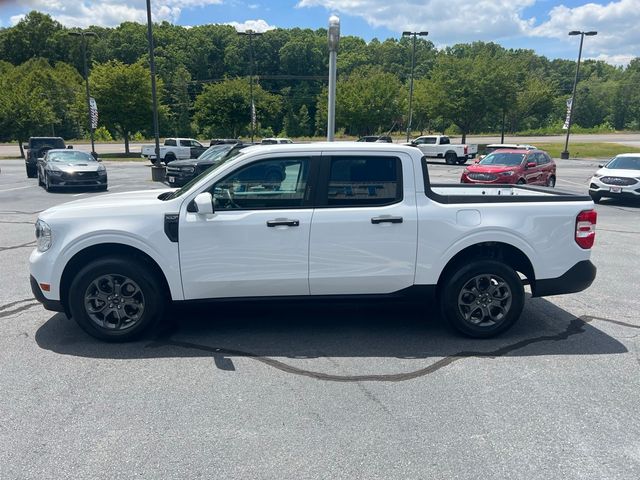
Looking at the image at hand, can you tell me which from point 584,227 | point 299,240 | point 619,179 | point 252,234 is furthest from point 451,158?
point 252,234

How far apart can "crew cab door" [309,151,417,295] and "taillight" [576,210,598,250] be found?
1615 mm

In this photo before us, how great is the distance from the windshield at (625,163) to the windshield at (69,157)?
1792 centimetres

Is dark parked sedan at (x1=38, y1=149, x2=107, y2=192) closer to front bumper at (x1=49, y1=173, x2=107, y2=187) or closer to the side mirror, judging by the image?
front bumper at (x1=49, y1=173, x2=107, y2=187)

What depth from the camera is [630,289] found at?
21.6 ft

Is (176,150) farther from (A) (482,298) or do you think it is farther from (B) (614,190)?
(A) (482,298)

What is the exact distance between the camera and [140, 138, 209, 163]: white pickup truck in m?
34.0

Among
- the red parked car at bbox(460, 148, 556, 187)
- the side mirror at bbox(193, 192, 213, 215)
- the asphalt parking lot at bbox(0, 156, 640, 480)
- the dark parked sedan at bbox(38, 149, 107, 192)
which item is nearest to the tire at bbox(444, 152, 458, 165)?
the red parked car at bbox(460, 148, 556, 187)

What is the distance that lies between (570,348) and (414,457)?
245cm

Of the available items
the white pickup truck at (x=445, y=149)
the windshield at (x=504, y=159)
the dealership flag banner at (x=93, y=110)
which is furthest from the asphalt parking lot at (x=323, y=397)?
the dealership flag banner at (x=93, y=110)

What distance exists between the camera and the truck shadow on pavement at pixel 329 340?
4.34 meters

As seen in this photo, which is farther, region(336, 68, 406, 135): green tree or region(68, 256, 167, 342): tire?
region(336, 68, 406, 135): green tree

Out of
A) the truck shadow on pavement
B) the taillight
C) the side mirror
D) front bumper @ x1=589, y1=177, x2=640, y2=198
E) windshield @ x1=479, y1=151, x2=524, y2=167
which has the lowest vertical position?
the truck shadow on pavement

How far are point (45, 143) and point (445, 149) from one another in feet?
80.0

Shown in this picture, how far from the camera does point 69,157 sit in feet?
59.9
